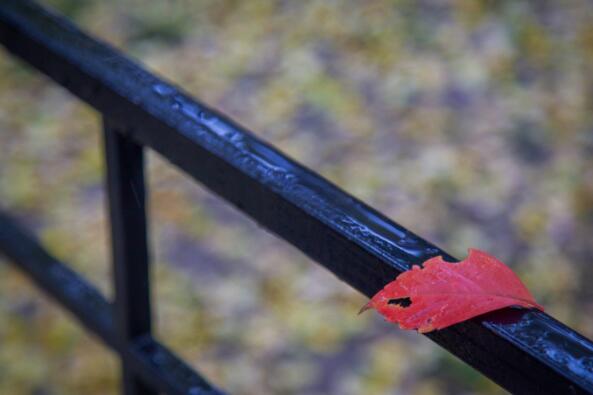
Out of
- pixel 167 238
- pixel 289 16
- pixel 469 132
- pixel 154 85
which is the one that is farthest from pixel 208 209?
pixel 154 85

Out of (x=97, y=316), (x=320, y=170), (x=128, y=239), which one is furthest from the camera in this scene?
(x=320, y=170)

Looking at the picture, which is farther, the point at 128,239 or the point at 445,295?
the point at 128,239

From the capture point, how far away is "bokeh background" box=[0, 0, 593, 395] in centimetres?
271

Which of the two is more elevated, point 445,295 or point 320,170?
point 445,295

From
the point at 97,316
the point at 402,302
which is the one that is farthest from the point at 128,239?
the point at 402,302

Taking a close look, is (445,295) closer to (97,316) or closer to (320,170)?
(97,316)

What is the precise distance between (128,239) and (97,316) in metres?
0.20

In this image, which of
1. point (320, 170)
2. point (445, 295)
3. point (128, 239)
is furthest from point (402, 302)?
point (320, 170)

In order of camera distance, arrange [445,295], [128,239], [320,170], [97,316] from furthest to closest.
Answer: [320,170]
[97,316]
[128,239]
[445,295]

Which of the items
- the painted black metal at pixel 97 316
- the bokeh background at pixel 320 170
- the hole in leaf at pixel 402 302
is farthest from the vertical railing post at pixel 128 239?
the bokeh background at pixel 320 170

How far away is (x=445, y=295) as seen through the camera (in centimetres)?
73

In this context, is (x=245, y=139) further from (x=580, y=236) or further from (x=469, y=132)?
(x=469, y=132)

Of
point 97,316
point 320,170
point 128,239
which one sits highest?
point 128,239

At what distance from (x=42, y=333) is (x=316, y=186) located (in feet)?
7.08
